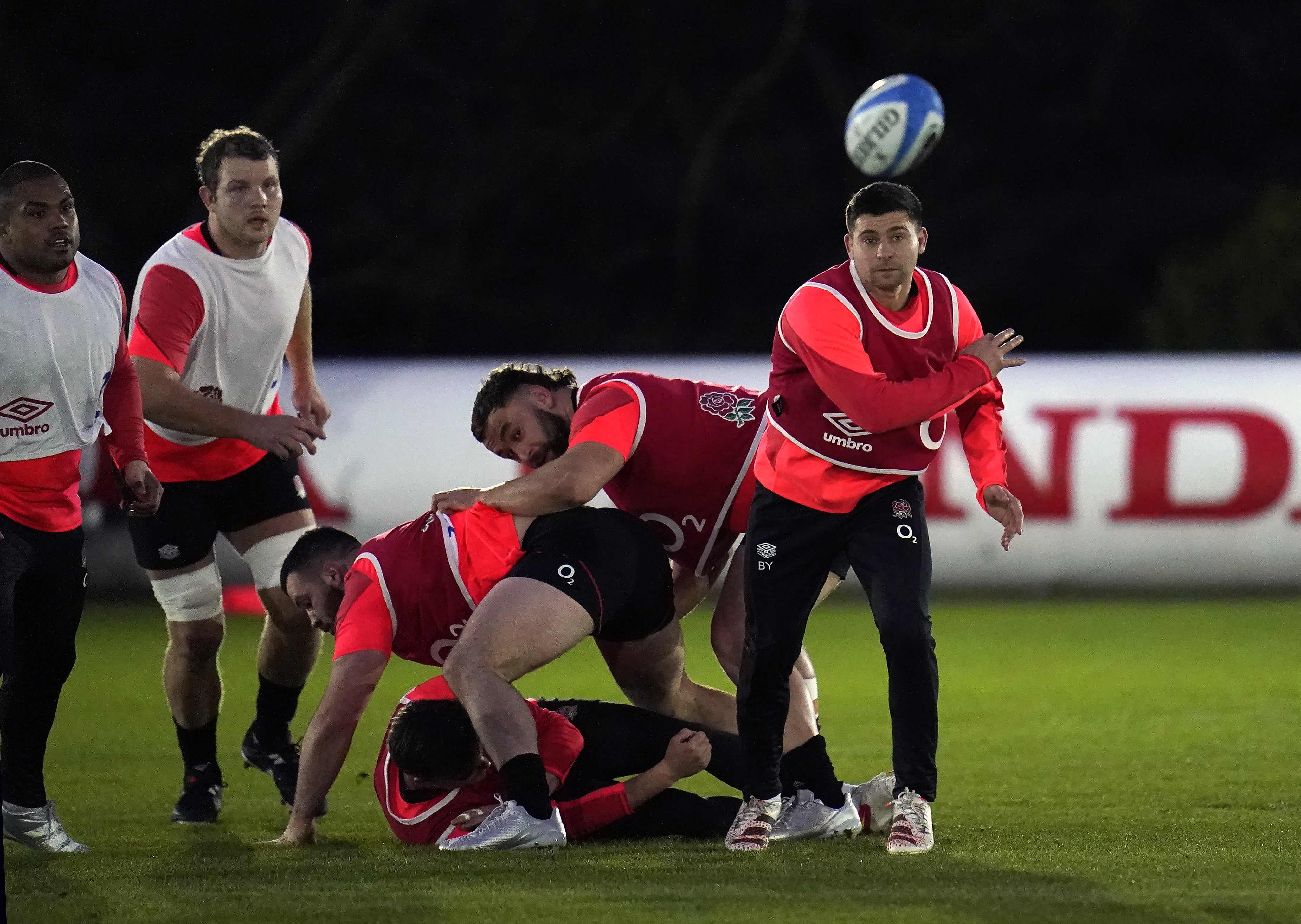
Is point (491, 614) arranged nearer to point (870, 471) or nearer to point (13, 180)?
point (870, 471)

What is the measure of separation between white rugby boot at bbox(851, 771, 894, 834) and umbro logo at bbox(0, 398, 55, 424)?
2.66 m

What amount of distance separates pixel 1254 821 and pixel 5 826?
369 centimetres

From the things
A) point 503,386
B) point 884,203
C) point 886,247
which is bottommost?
point 503,386

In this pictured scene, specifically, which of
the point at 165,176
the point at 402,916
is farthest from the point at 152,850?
the point at 165,176

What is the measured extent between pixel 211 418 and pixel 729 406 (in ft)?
5.58

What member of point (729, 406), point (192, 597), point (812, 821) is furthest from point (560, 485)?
point (192, 597)

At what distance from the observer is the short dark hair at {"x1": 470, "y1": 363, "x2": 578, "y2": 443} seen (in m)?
5.50

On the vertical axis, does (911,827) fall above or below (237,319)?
below

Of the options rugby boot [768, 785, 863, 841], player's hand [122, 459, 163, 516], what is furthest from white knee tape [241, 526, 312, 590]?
rugby boot [768, 785, 863, 841]

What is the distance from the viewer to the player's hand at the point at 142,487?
5473 mm

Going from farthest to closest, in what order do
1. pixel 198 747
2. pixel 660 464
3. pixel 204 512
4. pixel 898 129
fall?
pixel 898 129, pixel 204 512, pixel 198 747, pixel 660 464

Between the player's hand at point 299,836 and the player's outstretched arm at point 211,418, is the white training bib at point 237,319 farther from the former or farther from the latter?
the player's hand at point 299,836

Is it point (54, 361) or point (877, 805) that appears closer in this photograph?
point (54, 361)

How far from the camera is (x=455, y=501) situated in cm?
521
